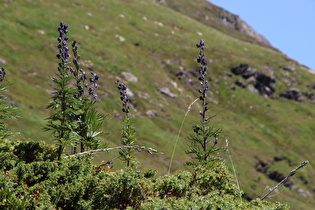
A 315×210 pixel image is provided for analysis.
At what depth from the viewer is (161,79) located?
141 metres

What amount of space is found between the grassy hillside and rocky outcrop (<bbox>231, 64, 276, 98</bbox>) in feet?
7.13

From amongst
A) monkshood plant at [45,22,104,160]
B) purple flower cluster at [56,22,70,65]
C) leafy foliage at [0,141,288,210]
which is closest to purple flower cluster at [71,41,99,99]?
monkshood plant at [45,22,104,160]

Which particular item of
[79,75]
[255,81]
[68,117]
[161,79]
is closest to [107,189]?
[68,117]

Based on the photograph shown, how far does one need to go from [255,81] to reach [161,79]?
42731mm

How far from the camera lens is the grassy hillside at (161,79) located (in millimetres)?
95438

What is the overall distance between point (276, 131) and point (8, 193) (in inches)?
5490

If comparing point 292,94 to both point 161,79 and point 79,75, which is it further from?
point 79,75

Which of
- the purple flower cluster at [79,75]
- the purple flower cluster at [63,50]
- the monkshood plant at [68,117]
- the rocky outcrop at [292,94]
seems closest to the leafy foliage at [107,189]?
the monkshood plant at [68,117]

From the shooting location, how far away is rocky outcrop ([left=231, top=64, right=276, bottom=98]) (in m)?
158

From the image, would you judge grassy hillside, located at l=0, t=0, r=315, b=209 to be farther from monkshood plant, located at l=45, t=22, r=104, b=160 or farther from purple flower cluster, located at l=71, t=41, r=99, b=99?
monkshood plant, located at l=45, t=22, r=104, b=160

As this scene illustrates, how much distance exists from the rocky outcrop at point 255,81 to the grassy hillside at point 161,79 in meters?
2.17

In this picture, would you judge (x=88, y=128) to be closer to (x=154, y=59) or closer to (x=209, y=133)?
(x=209, y=133)

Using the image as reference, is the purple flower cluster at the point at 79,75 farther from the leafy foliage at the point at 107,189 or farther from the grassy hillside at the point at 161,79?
the grassy hillside at the point at 161,79

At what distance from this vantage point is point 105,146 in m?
11.4
